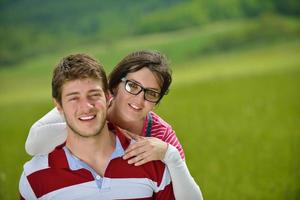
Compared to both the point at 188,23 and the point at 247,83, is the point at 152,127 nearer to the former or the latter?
the point at 247,83

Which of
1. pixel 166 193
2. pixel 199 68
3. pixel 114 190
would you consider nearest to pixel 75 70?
pixel 114 190

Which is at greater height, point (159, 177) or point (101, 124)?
point (101, 124)

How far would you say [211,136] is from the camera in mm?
5602

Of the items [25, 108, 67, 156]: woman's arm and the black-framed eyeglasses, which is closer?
[25, 108, 67, 156]: woman's arm

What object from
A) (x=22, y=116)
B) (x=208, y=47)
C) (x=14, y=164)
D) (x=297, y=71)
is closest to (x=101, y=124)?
(x=14, y=164)

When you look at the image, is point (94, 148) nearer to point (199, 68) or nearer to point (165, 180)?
point (165, 180)

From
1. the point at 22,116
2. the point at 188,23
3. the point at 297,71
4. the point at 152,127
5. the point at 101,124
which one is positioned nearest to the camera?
the point at 101,124

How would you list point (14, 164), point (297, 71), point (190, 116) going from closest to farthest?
point (14, 164) < point (190, 116) < point (297, 71)

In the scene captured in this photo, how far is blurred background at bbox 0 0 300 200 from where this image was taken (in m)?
4.96

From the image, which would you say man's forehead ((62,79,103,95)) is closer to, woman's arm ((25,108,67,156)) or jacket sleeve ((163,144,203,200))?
woman's arm ((25,108,67,156))

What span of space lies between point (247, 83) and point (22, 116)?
3.58m

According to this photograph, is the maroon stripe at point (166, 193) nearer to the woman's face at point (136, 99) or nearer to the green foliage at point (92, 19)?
the woman's face at point (136, 99)

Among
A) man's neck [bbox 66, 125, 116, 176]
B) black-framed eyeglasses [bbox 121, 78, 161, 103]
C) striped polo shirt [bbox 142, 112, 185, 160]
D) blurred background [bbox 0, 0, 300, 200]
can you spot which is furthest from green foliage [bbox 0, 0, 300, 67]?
man's neck [bbox 66, 125, 116, 176]

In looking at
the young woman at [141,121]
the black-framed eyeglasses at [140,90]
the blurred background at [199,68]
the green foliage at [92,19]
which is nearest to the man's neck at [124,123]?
the young woman at [141,121]
